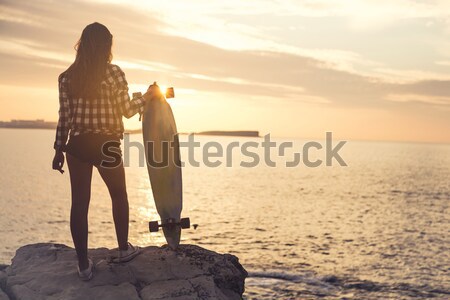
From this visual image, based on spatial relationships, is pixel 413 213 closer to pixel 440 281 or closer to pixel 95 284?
pixel 440 281

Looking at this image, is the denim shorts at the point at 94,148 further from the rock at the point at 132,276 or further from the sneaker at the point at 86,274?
the rock at the point at 132,276

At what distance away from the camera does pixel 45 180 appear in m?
83.9

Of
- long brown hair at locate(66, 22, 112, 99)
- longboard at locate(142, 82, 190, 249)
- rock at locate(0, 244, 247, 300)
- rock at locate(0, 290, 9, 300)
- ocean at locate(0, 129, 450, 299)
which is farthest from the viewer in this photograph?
ocean at locate(0, 129, 450, 299)

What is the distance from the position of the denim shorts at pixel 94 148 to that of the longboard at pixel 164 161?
1.26m

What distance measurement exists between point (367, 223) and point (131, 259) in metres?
38.1

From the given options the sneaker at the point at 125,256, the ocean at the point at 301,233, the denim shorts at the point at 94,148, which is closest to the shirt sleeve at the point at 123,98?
the denim shorts at the point at 94,148

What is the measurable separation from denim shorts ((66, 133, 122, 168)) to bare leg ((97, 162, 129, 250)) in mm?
197

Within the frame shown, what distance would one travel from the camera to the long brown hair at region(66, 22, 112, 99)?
6.61 metres

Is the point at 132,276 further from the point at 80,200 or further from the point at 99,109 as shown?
the point at 99,109

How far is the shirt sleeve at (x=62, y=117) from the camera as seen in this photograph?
6828mm

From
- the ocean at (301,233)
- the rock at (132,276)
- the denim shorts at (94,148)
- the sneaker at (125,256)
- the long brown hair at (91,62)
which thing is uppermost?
the long brown hair at (91,62)

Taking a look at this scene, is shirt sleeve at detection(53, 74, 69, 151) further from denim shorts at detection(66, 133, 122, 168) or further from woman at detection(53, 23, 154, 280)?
denim shorts at detection(66, 133, 122, 168)

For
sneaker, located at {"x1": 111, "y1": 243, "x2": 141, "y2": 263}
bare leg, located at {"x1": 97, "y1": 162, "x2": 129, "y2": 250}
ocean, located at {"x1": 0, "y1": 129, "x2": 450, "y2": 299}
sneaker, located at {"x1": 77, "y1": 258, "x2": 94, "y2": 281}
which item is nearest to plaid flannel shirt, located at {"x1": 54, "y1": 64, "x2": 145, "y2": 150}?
bare leg, located at {"x1": 97, "y1": 162, "x2": 129, "y2": 250}

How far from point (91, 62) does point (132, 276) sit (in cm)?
337
